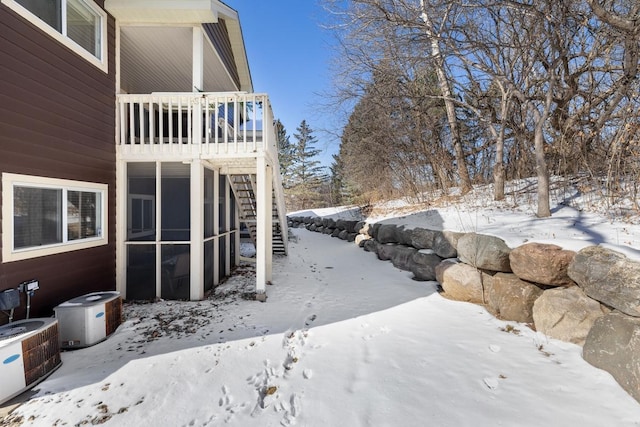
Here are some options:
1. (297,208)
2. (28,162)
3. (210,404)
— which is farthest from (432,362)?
(297,208)

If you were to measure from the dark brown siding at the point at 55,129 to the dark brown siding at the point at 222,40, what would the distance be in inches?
70.2

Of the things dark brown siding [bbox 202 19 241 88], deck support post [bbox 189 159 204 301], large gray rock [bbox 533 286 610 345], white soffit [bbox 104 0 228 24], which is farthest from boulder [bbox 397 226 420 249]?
dark brown siding [bbox 202 19 241 88]

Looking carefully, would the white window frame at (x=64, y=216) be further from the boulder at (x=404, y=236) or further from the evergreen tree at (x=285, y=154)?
the evergreen tree at (x=285, y=154)

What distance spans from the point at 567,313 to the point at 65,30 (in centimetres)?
733

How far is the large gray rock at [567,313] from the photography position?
284cm

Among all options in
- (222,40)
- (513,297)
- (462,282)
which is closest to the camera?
(513,297)

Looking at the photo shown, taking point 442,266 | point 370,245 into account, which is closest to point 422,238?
point 442,266

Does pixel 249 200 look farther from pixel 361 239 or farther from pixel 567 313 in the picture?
pixel 567 313

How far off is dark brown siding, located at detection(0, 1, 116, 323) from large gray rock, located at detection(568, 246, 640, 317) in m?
6.27

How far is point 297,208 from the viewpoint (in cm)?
2903

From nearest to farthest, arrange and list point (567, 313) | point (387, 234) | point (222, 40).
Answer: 1. point (567, 313)
2. point (222, 40)
3. point (387, 234)

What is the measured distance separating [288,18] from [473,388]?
11.1m

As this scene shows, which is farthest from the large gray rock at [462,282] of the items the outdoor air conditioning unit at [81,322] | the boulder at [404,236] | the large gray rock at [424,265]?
the outdoor air conditioning unit at [81,322]

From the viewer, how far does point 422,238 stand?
19.8ft
